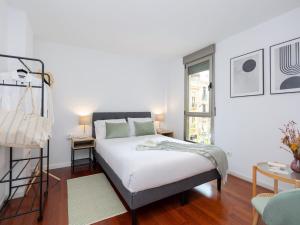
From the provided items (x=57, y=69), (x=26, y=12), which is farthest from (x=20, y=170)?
(x=26, y=12)

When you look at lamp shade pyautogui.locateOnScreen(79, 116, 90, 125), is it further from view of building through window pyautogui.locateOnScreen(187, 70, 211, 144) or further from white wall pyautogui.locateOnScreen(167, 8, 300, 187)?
white wall pyautogui.locateOnScreen(167, 8, 300, 187)

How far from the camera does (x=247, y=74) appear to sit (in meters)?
2.72

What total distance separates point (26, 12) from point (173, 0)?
6.78ft

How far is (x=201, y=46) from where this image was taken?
3.46 m

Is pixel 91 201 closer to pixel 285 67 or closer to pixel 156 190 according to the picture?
pixel 156 190

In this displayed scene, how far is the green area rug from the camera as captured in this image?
1783mm

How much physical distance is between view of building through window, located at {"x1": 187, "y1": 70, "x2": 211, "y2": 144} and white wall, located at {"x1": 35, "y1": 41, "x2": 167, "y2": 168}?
104 cm

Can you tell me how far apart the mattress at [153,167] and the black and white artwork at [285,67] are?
1.52 m

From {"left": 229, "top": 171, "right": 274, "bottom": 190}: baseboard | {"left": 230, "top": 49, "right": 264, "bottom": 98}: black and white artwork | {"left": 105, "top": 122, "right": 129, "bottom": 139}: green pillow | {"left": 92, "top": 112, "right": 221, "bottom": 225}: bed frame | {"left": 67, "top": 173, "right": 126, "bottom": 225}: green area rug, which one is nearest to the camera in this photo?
{"left": 92, "top": 112, "right": 221, "bottom": 225}: bed frame

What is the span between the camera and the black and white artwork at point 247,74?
2539 millimetres

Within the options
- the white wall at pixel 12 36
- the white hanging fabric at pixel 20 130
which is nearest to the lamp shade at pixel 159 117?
the white wall at pixel 12 36

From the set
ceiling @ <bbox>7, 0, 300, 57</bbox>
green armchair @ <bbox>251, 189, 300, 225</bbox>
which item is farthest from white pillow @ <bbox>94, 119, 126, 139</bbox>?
green armchair @ <bbox>251, 189, 300, 225</bbox>

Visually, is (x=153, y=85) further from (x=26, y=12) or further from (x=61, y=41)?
(x=26, y=12)

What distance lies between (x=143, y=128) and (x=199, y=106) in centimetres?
143
